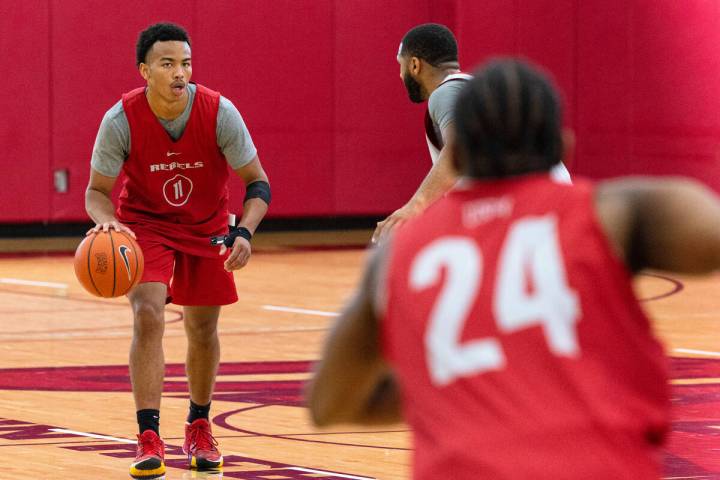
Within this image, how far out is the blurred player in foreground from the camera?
250 inches

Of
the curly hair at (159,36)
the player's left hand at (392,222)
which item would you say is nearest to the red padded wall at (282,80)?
the curly hair at (159,36)

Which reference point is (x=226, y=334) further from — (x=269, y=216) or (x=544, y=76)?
(x=544, y=76)

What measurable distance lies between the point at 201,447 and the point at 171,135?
4.13 ft

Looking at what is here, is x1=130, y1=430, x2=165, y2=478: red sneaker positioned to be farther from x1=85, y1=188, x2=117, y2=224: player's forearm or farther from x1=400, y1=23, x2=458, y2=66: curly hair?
x1=400, y1=23, x2=458, y2=66: curly hair

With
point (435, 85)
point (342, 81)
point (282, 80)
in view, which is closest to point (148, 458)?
point (435, 85)

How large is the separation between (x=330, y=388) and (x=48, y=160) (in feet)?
48.5

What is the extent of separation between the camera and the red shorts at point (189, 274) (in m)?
6.43

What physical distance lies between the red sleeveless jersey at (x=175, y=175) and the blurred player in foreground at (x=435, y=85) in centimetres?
83

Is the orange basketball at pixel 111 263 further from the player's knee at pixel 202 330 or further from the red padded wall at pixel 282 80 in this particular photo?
the red padded wall at pixel 282 80

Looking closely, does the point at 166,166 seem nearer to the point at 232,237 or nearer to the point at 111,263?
the point at 232,237

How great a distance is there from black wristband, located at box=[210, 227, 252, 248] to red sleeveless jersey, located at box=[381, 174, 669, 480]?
4.05m

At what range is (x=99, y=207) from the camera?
641 centimetres

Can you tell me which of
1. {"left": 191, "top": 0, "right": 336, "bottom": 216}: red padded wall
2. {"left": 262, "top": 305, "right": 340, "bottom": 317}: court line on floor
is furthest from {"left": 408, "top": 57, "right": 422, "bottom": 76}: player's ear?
{"left": 191, "top": 0, "right": 336, "bottom": 216}: red padded wall

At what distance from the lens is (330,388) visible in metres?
2.46
